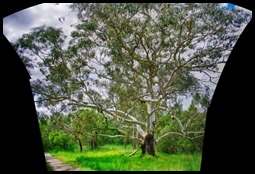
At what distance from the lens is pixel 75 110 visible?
363 inches

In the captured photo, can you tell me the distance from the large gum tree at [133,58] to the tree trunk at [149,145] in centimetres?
3

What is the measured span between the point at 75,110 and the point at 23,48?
228 cm

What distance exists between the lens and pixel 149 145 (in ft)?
30.2

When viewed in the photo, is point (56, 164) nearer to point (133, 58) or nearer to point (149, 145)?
point (149, 145)

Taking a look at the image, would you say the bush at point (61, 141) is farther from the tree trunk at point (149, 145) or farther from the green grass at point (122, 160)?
the tree trunk at point (149, 145)

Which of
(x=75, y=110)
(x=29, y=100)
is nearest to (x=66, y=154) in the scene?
(x=75, y=110)

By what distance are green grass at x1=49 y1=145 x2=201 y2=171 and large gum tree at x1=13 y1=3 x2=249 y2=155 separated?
0.40 metres

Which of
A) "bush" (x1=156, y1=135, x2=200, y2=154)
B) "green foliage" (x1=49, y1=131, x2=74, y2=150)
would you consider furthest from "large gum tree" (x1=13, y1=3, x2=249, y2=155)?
"green foliage" (x1=49, y1=131, x2=74, y2=150)

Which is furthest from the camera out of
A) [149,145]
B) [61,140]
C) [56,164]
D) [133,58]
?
[61,140]

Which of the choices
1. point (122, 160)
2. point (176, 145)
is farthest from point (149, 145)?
point (122, 160)

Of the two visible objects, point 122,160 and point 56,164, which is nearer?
point 56,164

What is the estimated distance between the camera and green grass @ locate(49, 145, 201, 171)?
8.80m

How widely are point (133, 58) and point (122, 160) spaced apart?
293cm

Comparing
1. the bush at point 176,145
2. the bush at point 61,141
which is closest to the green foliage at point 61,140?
the bush at point 61,141
